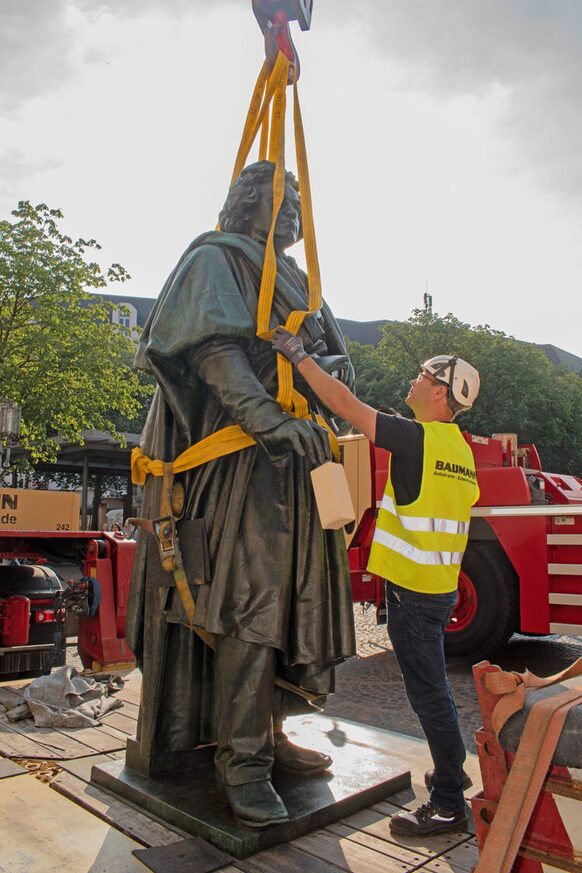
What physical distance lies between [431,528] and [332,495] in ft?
1.74

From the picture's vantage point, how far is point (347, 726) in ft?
11.2

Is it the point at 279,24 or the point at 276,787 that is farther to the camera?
the point at 279,24

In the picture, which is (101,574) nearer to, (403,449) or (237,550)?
(237,550)

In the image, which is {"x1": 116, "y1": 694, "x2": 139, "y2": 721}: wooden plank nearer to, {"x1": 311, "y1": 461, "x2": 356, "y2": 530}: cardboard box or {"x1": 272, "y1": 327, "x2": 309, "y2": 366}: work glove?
{"x1": 311, "y1": 461, "x2": 356, "y2": 530}: cardboard box

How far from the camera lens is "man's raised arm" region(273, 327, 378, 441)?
98.7 inches

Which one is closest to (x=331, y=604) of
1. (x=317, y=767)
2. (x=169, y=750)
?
(x=317, y=767)

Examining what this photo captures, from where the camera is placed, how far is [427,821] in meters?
2.38

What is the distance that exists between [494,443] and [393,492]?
525 centimetres

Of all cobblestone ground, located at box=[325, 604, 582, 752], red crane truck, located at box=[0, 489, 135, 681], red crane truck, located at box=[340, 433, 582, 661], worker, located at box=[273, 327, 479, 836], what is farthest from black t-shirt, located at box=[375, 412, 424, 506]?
red crane truck, located at box=[340, 433, 582, 661]

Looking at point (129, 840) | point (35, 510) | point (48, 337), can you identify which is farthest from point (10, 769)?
point (48, 337)

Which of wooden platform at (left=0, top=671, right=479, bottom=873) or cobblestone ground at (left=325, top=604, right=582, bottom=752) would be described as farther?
cobblestone ground at (left=325, top=604, right=582, bottom=752)

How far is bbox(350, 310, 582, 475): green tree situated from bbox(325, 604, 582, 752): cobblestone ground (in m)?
17.8

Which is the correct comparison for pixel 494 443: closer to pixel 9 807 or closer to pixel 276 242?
pixel 276 242

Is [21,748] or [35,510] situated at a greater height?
[35,510]
